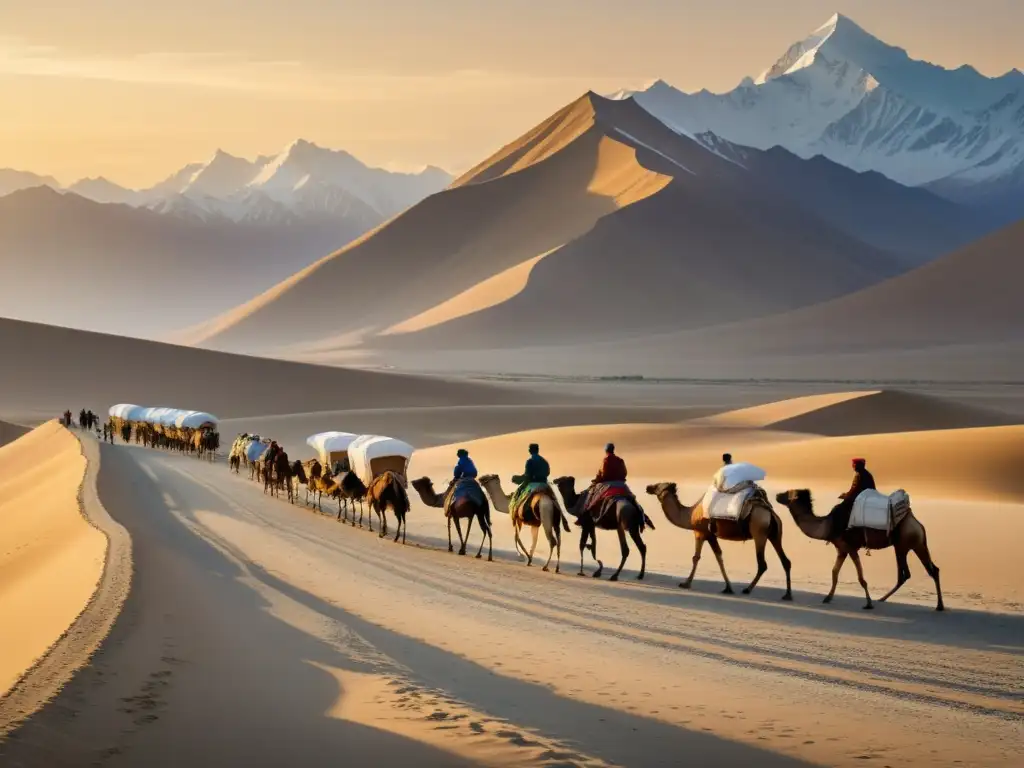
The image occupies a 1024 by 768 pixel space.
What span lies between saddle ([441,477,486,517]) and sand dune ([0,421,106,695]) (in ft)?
16.6

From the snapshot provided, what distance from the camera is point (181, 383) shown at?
86812 mm

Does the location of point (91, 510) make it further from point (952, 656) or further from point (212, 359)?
point (212, 359)

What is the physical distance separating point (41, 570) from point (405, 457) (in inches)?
364

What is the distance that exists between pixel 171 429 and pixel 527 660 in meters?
44.7

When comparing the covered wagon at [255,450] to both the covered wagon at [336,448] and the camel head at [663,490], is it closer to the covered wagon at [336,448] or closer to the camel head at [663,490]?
the covered wagon at [336,448]

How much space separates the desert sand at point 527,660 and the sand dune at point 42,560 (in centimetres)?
67

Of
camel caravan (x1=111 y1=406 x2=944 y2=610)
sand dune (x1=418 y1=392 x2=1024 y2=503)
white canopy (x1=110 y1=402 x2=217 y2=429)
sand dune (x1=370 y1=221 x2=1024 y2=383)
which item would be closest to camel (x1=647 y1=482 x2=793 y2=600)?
camel caravan (x1=111 y1=406 x2=944 y2=610)

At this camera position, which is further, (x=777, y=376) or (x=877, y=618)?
(x=777, y=376)

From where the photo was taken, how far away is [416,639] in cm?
1263

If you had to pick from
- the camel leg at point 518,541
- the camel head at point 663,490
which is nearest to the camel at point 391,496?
Result: the camel leg at point 518,541

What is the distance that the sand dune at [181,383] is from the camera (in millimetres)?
81188

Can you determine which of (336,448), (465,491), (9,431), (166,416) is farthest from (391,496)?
(9,431)

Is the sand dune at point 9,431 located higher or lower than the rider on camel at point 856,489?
higher

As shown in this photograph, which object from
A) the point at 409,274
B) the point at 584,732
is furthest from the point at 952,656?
the point at 409,274
